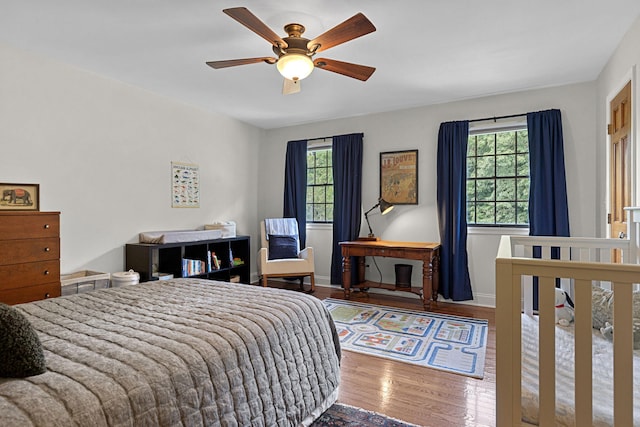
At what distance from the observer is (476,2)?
7.04ft

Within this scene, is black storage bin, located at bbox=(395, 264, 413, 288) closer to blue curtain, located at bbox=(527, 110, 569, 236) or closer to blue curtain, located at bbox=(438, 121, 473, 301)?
blue curtain, located at bbox=(438, 121, 473, 301)

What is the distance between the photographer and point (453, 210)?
13.0 feet

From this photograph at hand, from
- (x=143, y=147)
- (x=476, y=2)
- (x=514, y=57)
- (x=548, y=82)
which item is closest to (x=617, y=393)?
(x=476, y=2)

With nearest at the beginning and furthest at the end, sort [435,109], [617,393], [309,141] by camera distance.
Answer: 1. [617,393]
2. [435,109]
3. [309,141]

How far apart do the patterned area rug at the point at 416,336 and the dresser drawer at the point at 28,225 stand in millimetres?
2476

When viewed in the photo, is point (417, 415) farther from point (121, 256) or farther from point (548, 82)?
point (548, 82)

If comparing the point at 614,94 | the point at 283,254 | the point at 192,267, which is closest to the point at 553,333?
the point at 614,94

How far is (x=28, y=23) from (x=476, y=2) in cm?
305

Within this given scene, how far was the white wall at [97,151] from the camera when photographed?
2818mm

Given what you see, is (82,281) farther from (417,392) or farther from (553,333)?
(553,333)

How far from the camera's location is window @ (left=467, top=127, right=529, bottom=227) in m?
3.83

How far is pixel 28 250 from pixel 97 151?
4.07 ft

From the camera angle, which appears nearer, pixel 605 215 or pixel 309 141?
pixel 605 215

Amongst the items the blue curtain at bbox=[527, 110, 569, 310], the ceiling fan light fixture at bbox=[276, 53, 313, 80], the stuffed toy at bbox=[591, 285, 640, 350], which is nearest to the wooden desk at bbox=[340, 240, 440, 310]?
the blue curtain at bbox=[527, 110, 569, 310]
